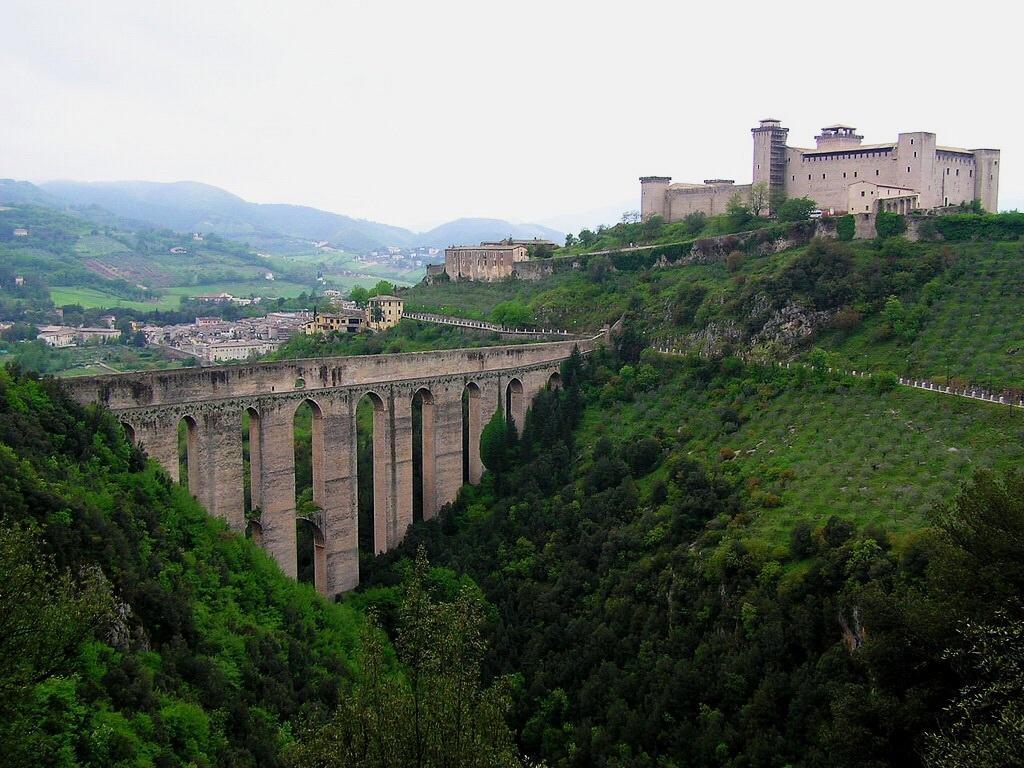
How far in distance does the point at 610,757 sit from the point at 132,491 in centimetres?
1417

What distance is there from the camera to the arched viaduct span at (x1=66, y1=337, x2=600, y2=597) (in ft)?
96.4

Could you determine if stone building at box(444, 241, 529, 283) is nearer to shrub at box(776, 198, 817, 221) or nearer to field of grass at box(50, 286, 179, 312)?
shrub at box(776, 198, 817, 221)

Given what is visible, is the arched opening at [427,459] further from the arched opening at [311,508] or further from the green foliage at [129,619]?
the green foliage at [129,619]

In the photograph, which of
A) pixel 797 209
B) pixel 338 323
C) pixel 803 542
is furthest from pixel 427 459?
pixel 797 209

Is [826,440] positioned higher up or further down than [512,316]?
further down

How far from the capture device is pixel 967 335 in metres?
38.6

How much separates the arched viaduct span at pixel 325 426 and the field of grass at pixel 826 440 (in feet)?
20.1

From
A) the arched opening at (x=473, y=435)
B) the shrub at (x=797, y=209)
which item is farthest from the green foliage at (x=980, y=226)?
the arched opening at (x=473, y=435)

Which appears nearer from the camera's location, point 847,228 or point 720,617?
point 720,617

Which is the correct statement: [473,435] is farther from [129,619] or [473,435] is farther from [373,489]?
[129,619]

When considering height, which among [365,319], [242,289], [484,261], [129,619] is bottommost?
[129,619]

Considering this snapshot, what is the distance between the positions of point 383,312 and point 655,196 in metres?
20.7

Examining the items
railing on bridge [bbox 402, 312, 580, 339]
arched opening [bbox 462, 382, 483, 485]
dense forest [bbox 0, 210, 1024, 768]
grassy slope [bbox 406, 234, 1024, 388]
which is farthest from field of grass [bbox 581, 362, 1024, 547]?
railing on bridge [bbox 402, 312, 580, 339]

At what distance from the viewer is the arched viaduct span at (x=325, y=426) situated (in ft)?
96.4
